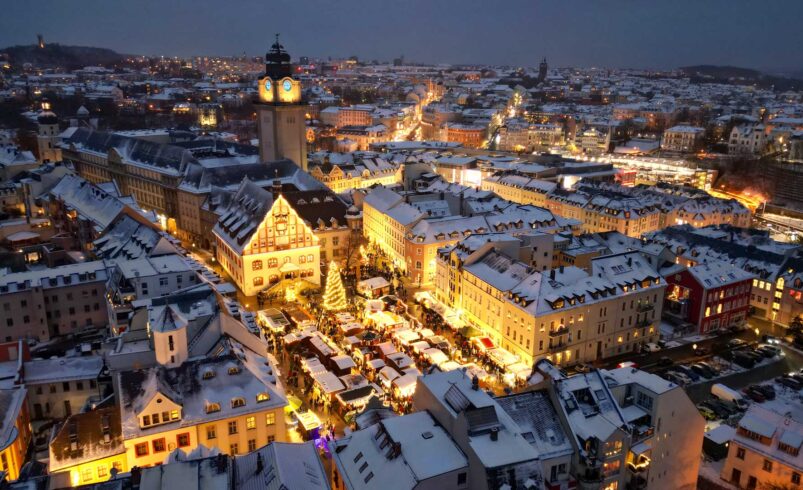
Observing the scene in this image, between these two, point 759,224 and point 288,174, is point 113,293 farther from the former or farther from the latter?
point 759,224

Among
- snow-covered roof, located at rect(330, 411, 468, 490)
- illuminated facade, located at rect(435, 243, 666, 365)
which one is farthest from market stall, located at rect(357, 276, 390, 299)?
snow-covered roof, located at rect(330, 411, 468, 490)

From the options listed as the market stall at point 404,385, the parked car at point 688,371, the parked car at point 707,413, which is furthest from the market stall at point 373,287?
the parked car at point 707,413

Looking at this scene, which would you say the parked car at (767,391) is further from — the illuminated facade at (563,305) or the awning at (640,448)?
the awning at (640,448)

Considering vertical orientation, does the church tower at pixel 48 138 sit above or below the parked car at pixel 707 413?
above

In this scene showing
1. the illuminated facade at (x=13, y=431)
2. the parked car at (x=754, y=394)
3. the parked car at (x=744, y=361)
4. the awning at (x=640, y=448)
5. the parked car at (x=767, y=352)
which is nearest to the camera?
the awning at (x=640, y=448)

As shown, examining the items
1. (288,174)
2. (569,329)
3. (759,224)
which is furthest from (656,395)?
(759,224)

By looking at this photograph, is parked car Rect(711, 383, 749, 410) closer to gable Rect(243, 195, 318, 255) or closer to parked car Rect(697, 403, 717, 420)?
parked car Rect(697, 403, 717, 420)

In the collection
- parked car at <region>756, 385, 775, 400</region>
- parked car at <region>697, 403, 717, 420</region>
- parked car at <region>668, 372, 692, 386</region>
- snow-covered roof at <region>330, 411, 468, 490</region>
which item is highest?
snow-covered roof at <region>330, 411, 468, 490</region>

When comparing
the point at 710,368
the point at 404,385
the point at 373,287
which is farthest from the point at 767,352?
the point at 373,287
